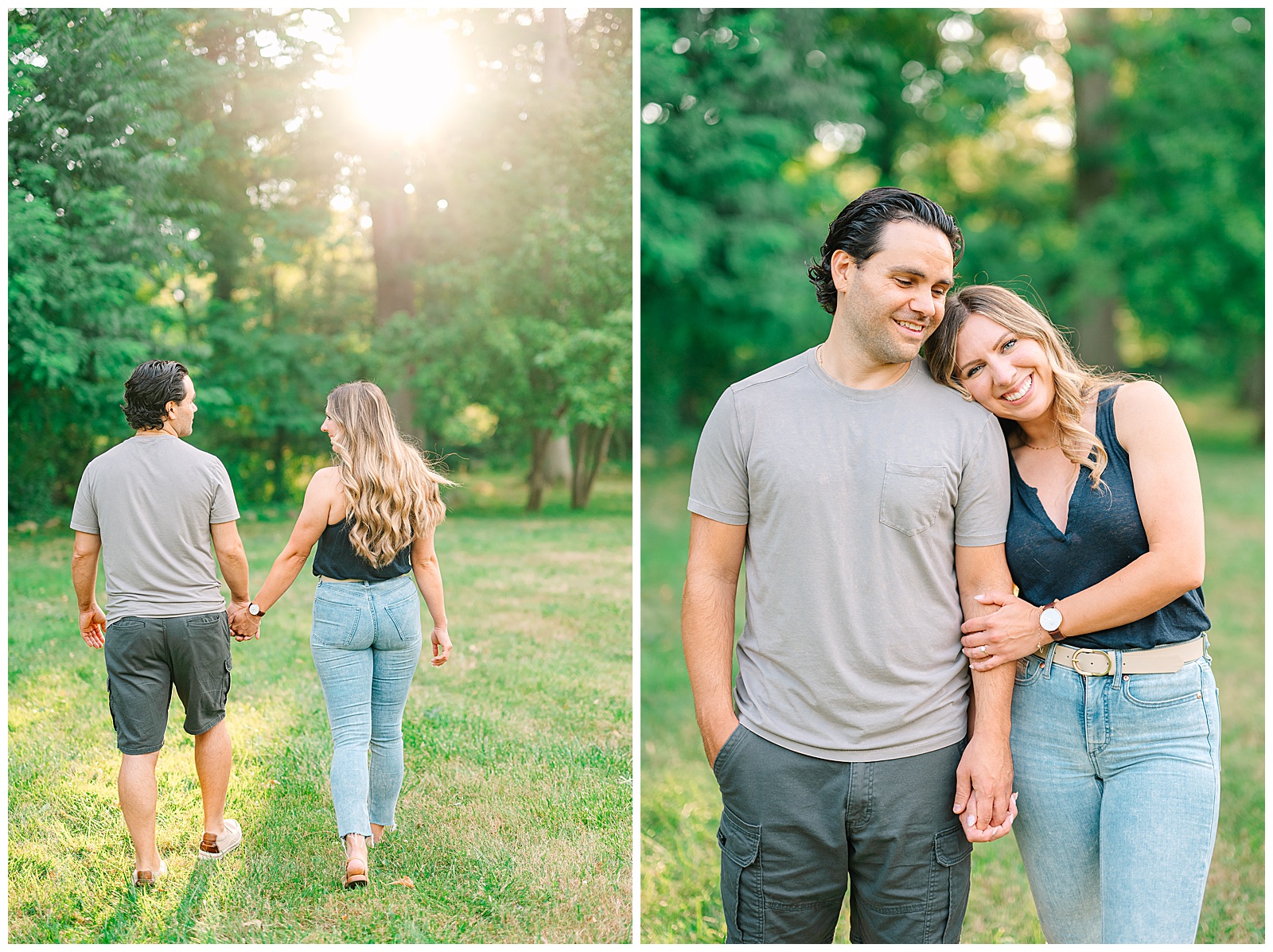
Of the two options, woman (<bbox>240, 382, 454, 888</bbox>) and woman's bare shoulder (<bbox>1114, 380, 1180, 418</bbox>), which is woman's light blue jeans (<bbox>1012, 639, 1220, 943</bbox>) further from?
woman (<bbox>240, 382, 454, 888</bbox>)

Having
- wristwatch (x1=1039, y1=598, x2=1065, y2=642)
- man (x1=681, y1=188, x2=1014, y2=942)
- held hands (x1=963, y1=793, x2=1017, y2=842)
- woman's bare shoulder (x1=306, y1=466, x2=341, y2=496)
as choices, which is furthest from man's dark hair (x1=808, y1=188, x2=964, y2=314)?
woman's bare shoulder (x1=306, y1=466, x2=341, y2=496)

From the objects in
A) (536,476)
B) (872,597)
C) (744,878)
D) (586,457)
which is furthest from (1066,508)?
(586,457)

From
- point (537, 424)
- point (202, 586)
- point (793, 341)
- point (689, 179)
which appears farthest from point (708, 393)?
point (202, 586)

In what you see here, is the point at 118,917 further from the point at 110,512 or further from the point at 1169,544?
the point at 1169,544

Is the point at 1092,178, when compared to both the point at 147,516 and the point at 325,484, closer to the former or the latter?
the point at 325,484

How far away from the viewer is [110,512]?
2.32m

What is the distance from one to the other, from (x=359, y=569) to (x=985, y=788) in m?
1.56

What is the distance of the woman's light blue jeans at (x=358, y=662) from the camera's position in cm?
239

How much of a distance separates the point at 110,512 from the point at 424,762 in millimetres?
1229

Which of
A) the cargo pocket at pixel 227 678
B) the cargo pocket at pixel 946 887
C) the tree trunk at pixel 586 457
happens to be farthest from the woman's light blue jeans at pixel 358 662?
the tree trunk at pixel 586 457

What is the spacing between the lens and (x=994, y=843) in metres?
3.36

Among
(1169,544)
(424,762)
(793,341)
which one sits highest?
(793,341)

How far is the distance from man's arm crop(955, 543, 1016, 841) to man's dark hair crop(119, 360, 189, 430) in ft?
6.21

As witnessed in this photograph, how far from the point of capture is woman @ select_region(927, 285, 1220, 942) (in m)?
1.74
